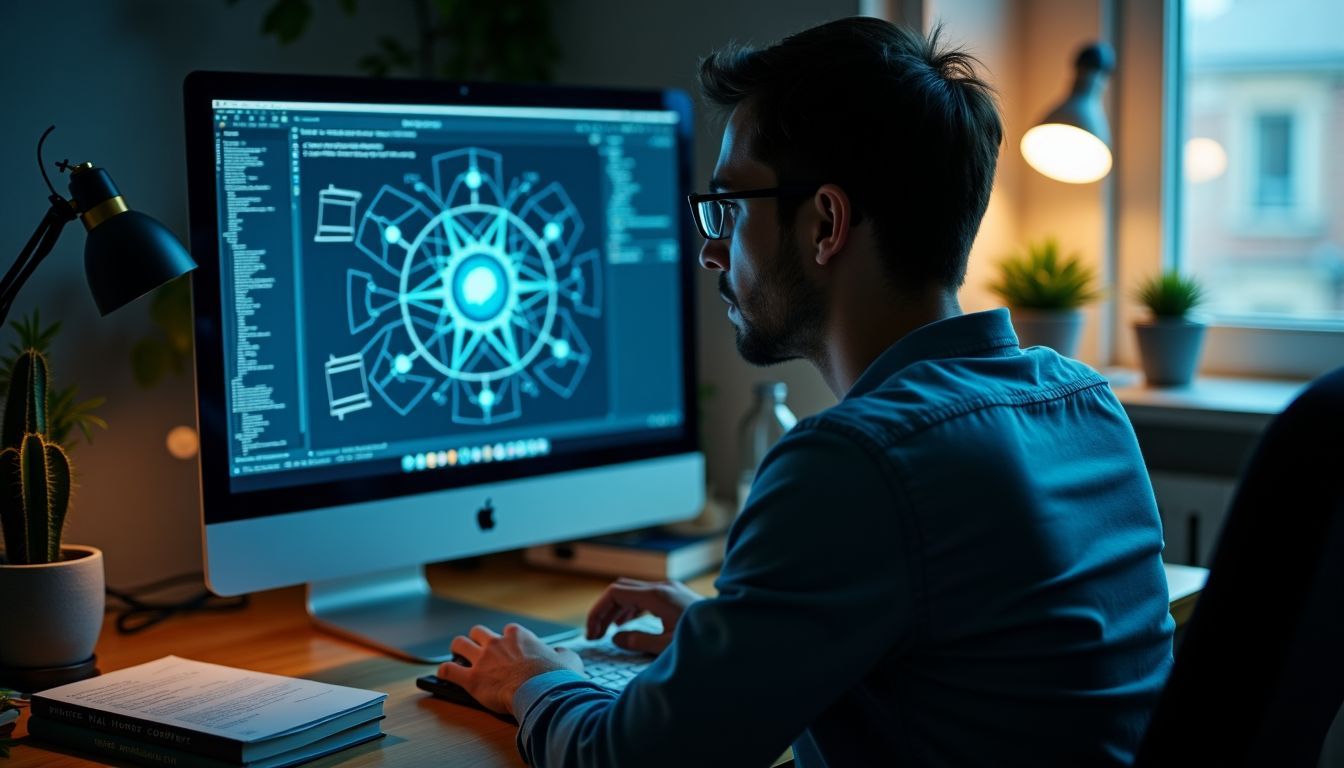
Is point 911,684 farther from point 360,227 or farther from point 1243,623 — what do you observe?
point 360,227

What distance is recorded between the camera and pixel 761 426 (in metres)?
1.87

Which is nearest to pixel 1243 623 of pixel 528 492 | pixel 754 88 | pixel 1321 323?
pixel 754 88

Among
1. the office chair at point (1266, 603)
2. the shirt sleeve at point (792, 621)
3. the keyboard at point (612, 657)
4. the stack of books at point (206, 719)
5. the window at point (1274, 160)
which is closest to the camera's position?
the office chair at point (1266, 603)

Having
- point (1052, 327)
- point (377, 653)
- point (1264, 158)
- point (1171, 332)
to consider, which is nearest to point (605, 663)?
point (377, 653)

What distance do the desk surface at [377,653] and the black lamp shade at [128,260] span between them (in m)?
0.40

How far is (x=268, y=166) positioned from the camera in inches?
52.9

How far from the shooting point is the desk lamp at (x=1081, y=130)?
1.88 meters

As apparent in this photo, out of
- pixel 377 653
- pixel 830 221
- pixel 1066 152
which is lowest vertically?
pixel 377 653

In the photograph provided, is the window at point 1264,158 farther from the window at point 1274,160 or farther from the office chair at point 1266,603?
the office chair at point 1266,603

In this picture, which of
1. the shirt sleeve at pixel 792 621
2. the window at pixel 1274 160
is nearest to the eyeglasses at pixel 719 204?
the shirt sleeve at pixel 792 621

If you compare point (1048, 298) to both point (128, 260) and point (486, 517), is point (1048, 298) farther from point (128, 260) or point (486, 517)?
point (128, 260)

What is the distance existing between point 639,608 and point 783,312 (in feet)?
1.24

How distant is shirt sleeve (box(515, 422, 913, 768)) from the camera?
91 centimetres

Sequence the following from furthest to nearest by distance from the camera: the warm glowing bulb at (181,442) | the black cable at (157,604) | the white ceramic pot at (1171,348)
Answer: the white ceramic pot at (1171,348) < the warm glowing bulb at (181,442) < the black cable at (157,604)
